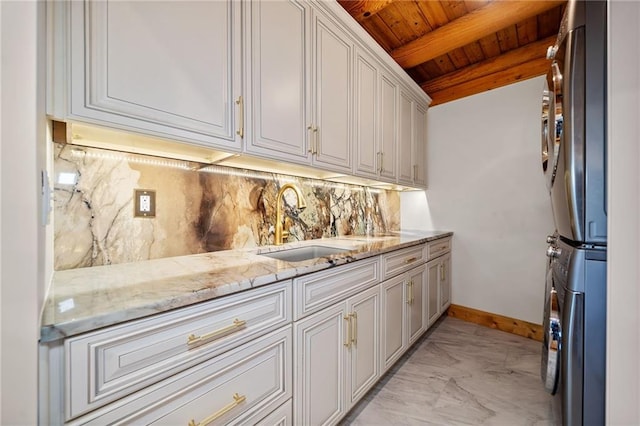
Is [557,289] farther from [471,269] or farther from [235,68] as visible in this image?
[471,269]

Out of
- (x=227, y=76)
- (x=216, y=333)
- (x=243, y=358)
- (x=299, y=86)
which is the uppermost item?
(x=299, y=86)

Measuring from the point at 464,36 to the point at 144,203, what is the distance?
250 centimetres

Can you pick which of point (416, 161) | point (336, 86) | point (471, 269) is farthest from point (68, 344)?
point (471, 269)

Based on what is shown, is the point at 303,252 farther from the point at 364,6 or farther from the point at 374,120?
the point at 364,6

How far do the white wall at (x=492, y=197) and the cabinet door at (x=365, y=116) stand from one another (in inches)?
50.6

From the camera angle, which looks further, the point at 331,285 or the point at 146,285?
the point at 331,285

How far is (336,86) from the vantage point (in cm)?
167

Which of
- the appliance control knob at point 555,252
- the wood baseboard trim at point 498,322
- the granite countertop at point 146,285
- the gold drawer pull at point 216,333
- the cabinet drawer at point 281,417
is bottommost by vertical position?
the wood baseboard trim at point 498,322

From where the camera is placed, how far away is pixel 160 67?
91 cm

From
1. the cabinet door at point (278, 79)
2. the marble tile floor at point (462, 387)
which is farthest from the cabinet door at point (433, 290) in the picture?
the cabinet door at point (278, 79)

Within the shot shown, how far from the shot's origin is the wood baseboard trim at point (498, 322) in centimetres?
239

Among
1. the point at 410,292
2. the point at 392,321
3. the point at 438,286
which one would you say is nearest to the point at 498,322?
the point at 438,286
